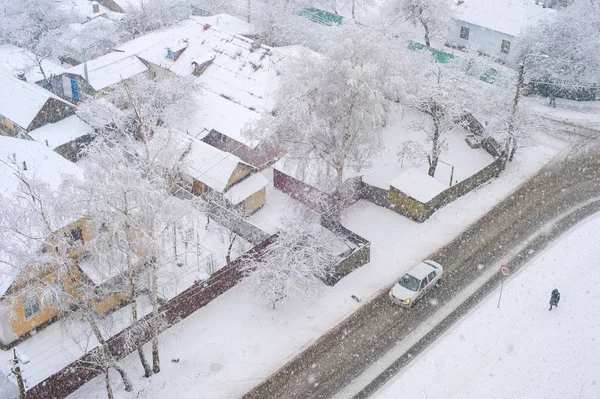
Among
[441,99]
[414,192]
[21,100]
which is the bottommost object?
[414,192]

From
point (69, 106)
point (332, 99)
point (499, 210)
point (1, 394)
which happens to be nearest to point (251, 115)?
point (332, 99)

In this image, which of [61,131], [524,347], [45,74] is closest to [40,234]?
[524,347]

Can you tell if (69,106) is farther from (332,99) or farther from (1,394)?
(1,394)

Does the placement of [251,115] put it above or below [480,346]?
A: above

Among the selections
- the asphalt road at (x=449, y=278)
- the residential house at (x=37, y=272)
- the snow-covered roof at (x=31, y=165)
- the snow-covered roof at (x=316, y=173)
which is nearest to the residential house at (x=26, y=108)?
the snow-covered roof at (x=31, y=165)

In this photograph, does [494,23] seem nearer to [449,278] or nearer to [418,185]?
[418,185]
